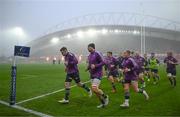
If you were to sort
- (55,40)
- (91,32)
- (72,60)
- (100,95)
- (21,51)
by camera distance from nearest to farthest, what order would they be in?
(100,95)
(21,51)
(72,60)
(91,32)
(55,40)

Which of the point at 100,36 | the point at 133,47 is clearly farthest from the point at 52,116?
the point at 100,36

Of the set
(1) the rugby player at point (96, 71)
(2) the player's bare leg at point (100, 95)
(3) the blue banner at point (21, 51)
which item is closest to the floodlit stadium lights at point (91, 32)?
(3) the blue banner at point (21, 51)

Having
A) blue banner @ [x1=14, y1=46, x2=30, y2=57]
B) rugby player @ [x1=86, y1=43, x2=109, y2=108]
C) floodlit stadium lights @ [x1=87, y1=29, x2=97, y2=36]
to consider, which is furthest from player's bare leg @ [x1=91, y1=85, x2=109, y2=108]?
floodlit stadium lights @ [x1=87, y1=29, x2=97, y2=36]

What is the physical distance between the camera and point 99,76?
11523 mm

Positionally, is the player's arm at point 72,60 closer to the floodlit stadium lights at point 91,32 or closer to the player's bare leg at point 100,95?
the player's bare leg at point 100,95

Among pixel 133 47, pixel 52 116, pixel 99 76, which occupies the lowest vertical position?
pixel 52 116

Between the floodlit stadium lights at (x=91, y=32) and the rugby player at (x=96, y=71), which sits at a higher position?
the floodlit stadium lights at (x=91, y=32)

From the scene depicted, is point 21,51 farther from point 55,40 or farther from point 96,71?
point 55,40

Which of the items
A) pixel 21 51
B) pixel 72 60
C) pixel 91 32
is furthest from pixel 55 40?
pixel 21 51

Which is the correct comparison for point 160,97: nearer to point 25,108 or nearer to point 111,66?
point 111,66

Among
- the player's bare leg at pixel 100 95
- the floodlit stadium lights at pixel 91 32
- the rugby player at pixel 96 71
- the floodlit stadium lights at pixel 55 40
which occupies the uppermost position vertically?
the floodlit stadium lights at pixel 91 32

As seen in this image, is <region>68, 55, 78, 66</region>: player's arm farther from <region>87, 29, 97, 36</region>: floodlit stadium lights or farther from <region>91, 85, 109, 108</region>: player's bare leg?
<region>87, 29, 97, 36</region>: floodlit stadium lights

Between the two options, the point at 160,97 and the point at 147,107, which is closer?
the point at 147,107

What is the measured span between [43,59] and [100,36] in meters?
23.4
